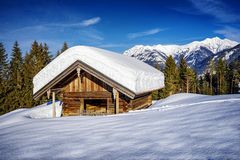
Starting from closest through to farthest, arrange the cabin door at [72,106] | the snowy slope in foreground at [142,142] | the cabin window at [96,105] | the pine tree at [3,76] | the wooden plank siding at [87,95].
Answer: the snowy slope in foreground at [142,142]
the wooden plank siding at [87,95]
the cabin door at [72,106]
the cabin window at [96,105]
the pine tree at [3,76]

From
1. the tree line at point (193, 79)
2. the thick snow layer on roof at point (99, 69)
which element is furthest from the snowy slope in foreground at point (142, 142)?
the tree line at point (193, 79)

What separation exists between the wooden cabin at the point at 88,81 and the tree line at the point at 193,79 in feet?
109

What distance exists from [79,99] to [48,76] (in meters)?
2.73

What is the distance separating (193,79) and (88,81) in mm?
57136

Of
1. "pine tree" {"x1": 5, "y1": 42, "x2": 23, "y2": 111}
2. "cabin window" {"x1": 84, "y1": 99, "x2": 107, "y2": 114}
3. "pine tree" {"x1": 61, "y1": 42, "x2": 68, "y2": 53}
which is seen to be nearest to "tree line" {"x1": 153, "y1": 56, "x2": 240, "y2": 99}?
"pine tree" {"x1": 61, "y1": 42, "x2": 68, "y2": 53}

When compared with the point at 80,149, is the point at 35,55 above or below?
above

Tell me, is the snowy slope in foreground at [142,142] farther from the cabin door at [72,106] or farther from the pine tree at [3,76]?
the pine tree at [3,76]

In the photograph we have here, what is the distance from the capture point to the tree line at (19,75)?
35.2 m

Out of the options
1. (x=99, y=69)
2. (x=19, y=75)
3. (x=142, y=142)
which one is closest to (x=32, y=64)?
(x=19, y=75)

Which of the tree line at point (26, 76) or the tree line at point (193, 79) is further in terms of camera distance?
the tree line at point (193, 79)

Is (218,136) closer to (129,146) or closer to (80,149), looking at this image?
(129,146)

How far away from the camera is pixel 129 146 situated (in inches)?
169

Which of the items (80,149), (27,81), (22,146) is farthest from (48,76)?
(27,81)

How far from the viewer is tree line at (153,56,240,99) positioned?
159ft
